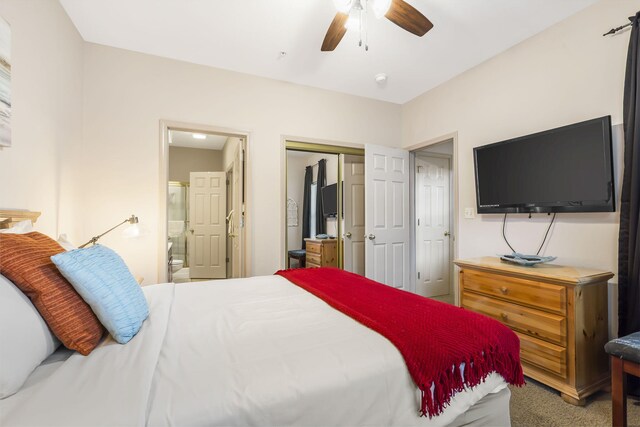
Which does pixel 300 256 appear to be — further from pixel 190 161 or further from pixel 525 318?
pixel 525 318

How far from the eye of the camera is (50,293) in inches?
39.7

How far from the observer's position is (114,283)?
119cm

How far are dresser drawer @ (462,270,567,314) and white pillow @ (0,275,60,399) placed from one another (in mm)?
2619

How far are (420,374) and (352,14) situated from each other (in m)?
2.20

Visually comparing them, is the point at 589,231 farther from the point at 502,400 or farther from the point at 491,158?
the point at 502,400

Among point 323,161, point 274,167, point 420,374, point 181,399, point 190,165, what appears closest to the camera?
point 181,399

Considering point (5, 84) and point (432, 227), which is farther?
point (432, 227)

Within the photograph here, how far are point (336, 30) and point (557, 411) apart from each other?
2814 millimetres

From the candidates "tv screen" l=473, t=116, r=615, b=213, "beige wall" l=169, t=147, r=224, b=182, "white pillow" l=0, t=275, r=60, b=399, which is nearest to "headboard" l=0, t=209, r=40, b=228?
"white pillow" l=0, t=275, r=60, b=399

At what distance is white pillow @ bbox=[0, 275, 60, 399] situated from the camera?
2.60 ft

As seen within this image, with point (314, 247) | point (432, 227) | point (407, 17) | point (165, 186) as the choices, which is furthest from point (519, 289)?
point (165, 186)

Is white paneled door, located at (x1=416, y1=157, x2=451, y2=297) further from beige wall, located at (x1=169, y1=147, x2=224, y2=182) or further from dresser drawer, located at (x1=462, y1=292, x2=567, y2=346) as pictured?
beige wall, located at (x1=169, y1=147, x2=224, y2=182)

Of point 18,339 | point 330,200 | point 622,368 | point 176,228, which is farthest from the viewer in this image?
point 176,228

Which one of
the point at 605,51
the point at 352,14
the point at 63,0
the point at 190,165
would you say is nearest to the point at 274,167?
the point at 352,14
